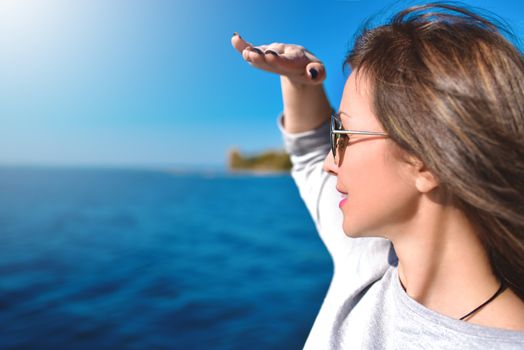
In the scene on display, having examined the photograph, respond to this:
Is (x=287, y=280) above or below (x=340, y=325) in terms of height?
below

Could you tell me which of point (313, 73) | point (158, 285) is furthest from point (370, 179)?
point (158, 285)

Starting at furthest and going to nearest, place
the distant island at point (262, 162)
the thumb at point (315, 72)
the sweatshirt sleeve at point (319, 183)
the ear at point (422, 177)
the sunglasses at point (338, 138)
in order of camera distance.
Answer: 1. the distant island at point (262, 162)
2. the sweatshirt sleeve at point (319, 183)
3. the thumb at point (315, 72)
4. the sunglasses at point (338, 138)
5. the ear at point (422, 177)

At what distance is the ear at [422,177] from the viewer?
3.22 feet

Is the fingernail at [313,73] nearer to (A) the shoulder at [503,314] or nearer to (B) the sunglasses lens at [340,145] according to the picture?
(B) the sunglasses lens at [340,145]

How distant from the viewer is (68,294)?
18.2 feet

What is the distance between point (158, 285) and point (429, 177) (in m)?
6.00

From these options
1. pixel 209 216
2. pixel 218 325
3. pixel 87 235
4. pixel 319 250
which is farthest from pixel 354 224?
pixel 209 216

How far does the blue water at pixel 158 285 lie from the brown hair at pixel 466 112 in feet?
12.4

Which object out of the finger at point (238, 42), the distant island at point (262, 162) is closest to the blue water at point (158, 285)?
the finger at point (238, 42)

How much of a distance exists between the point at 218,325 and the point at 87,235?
301 inches

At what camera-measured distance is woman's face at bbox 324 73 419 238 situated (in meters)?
1.03

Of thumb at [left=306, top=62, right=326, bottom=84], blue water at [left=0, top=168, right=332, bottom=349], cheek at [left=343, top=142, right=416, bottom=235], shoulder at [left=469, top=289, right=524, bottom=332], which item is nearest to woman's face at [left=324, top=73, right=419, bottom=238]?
cheek at [left=343, top=142, right=416, bottom=235]

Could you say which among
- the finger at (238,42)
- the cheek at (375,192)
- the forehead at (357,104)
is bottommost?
the cheek at (375,192)

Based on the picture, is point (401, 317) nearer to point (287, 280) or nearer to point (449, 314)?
point (449, 314)
